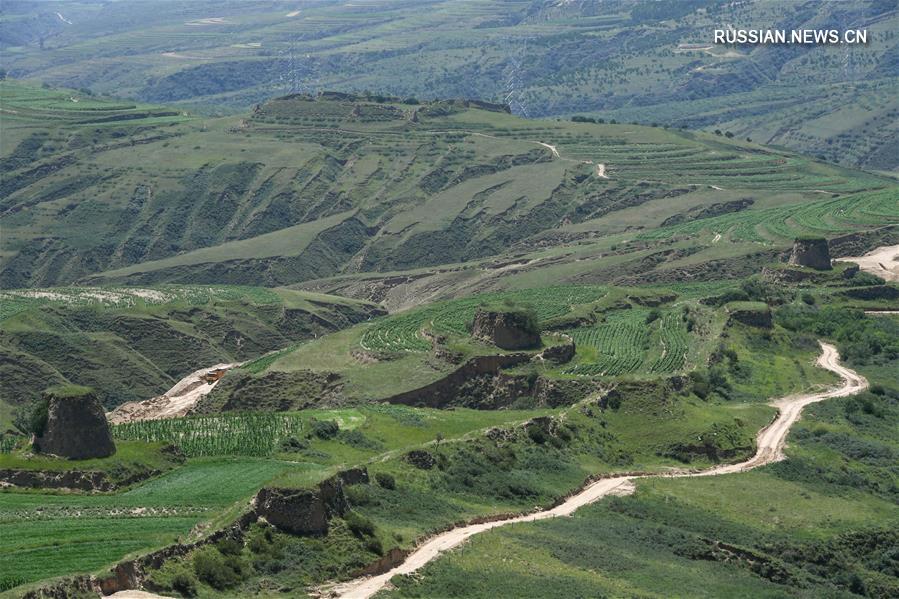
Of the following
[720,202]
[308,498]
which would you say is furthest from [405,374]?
[720,202]

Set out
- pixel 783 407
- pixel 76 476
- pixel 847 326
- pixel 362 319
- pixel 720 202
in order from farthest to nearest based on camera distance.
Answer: pixel 720 202 < pixel 362 319 < pixel 847 326 < pixel 783 407 < pixel 76 476

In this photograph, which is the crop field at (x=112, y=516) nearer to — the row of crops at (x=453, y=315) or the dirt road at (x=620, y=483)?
the dirt road at (x=620, y=483)

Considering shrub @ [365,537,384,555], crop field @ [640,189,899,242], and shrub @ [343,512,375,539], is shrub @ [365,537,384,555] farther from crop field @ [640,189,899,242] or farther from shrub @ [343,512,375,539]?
crop field @ [640,189,899,242]

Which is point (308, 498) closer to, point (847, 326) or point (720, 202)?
point (847, 326)

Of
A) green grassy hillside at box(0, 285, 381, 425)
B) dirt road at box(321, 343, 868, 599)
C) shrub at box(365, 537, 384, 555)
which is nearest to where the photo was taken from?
dirt road at box(321, 343, 868, 599)

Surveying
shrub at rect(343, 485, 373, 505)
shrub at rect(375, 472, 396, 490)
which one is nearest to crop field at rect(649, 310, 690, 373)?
shrub at rect(375, 472, 396, 490)

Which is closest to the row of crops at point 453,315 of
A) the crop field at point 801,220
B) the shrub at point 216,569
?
the crop field at point 801,220

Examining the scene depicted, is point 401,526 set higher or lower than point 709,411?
higher
